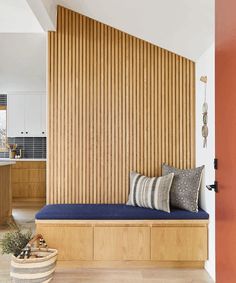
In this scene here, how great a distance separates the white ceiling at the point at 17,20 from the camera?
3812mm

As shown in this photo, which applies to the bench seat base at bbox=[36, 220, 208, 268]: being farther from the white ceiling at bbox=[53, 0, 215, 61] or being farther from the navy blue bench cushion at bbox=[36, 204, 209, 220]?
the white ceiling at bbox=[53, 0, 215, 61]

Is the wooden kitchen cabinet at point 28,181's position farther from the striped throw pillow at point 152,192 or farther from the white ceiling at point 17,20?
the striped throw pillow at point 152,192

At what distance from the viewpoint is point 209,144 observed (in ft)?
10.6

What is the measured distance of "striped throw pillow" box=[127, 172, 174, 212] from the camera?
339 cm

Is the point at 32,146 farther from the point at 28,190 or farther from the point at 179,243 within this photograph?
the point at 179,243

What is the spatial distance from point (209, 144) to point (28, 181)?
469 centimetres

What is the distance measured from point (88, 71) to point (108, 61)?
270 millimetres

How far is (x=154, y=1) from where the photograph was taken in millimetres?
2865

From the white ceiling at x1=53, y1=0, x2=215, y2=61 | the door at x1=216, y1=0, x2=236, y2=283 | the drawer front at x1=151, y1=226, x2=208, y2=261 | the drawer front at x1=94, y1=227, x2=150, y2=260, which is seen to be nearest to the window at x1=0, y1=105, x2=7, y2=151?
the white ceiling at x1=53, y1=0, x2=215, y2=61

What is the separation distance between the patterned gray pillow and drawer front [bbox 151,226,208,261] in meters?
0.25

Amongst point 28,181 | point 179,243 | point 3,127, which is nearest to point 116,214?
point 179,243

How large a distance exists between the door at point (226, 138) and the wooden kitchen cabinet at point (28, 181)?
5509mm

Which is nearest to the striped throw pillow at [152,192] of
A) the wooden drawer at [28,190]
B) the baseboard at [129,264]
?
the baseboard at [129,264]

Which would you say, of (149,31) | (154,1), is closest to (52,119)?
(149,31)
